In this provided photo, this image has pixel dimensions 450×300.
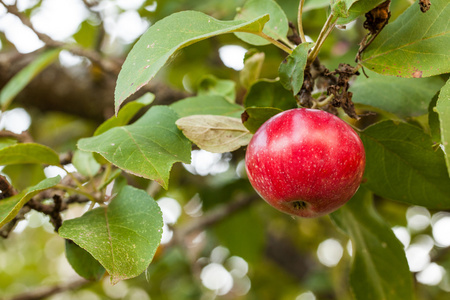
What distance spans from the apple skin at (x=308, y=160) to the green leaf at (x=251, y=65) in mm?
358

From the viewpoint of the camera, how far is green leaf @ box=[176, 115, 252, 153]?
803 mm

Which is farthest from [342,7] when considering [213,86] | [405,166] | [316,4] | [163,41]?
[213,86]

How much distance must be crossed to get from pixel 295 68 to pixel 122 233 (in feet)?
1.30

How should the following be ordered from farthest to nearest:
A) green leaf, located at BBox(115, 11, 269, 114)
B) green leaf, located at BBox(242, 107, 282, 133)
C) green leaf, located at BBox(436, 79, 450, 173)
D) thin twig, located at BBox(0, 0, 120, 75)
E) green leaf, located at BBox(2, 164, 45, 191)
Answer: green leaf, located at BBox(2, 164, 45, 191) → thin twig, located at BBox(0, 0, 120, 75) → green leaf, located at BBox(242, 107, 282, 133) → green leaf, located at BBox(115, 11, 269, 114) → green leaf, located at BBox(436, 79, 450, 173)

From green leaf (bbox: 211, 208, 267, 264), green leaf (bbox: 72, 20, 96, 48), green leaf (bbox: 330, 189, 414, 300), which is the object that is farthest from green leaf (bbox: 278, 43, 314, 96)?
green leaf (bbox: 72, 20, 96, 48)

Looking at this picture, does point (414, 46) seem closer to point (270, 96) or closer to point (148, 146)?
point (270, 96)

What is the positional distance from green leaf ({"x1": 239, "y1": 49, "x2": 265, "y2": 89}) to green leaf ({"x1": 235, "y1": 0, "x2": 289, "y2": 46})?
0.09 metres

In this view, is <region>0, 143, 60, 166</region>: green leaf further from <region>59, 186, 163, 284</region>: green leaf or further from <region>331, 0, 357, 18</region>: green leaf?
<region>331, 0, 357, 18</region>: green leaf

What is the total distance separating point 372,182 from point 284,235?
7.63 feet

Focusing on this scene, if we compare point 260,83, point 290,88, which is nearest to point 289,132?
point 290,88

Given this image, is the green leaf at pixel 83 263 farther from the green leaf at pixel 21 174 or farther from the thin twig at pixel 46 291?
the green leaf at pixel 21 174

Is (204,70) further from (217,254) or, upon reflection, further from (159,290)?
(159,290)

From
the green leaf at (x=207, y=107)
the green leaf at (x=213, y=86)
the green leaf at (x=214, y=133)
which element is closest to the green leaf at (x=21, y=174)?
the green leaf at (x=213, y=86)

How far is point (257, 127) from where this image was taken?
2.60 ft
